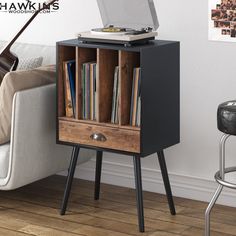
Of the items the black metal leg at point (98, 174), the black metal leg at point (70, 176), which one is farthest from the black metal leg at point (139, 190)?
the black metal leg at point (98, 174)

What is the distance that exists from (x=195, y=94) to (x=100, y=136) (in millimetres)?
640

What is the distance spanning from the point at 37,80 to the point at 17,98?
204mm

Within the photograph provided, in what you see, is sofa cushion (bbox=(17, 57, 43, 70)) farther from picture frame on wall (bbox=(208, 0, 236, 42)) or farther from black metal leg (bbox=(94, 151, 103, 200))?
picture frame on wall (bbox=(208, 0, 236, 42))

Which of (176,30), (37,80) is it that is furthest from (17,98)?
(176,30)

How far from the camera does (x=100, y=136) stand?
3.32 metres

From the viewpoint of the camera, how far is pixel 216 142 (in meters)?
3.63

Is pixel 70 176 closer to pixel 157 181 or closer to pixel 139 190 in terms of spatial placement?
pixel 139 190

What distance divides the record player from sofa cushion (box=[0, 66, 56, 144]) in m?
0.33

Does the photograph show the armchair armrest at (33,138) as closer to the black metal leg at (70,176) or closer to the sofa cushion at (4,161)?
the sofa cushion at (4,161)

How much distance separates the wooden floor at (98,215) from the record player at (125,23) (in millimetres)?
896

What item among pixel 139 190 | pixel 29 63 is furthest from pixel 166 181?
pixel 29 63

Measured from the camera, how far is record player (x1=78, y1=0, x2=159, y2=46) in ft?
10.6

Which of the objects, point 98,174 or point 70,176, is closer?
point 70,176

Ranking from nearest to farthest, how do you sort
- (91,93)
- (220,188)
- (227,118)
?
(227,118) → (220,188) → (91,93)
